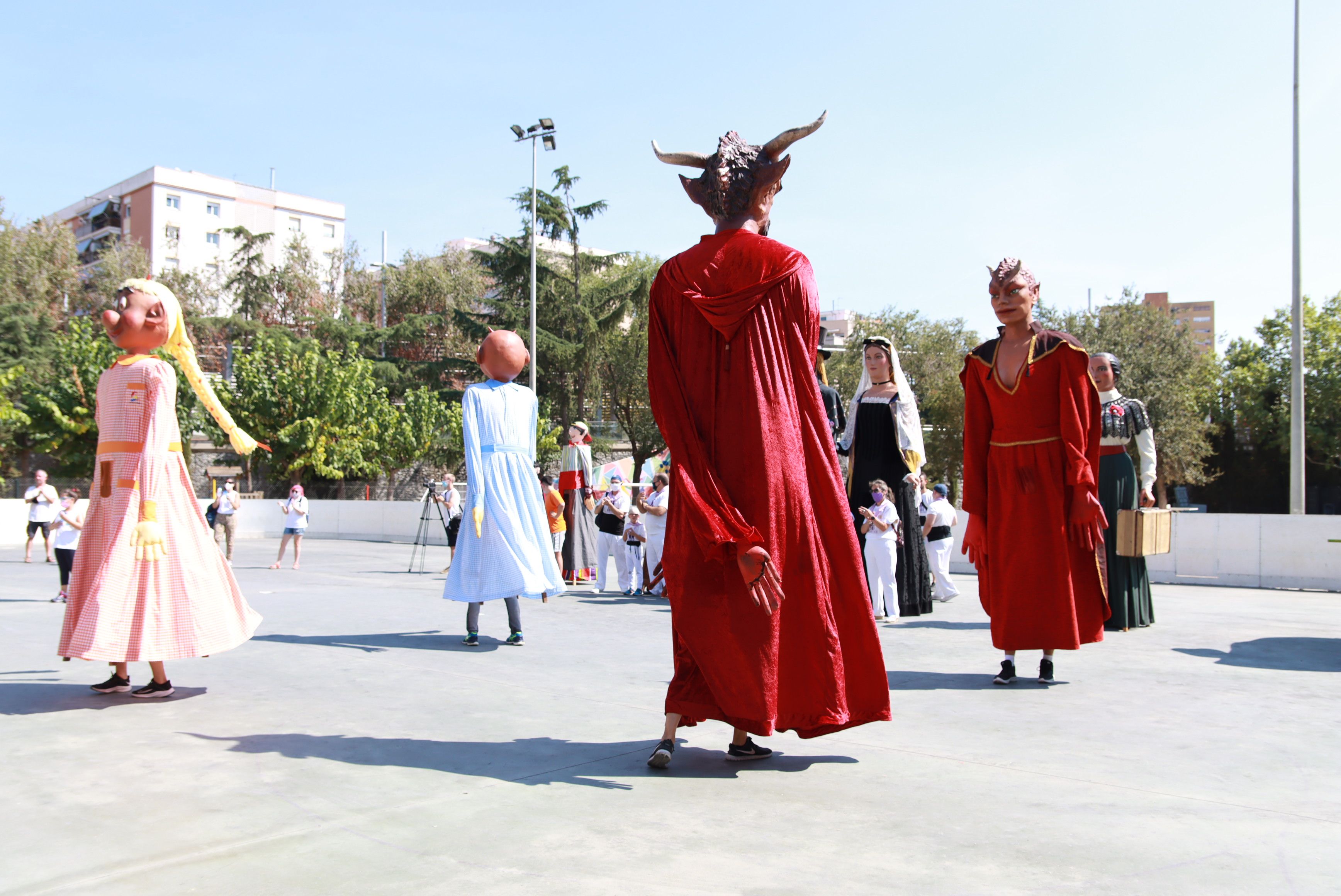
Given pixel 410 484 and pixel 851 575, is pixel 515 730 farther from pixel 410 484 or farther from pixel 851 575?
pixel 410 484

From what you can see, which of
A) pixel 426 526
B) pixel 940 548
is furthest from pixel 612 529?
pixel 426 526

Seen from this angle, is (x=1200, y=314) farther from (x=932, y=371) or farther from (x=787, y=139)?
(x=787, y=139)

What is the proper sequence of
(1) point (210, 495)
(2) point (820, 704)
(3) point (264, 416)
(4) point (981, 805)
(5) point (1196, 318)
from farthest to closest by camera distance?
1. (5) point (1196, 318)
2. (1) point (210, 495)
3. (3) point (264, 416)
4. (2) point (820, 704)
5. (4) point (981, 805)

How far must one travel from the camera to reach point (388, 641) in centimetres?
770

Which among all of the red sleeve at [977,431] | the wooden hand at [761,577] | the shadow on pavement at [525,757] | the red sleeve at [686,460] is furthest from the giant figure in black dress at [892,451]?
the wooden hand at [761,577]

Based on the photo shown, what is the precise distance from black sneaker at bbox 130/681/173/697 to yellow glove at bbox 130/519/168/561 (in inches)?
27.2

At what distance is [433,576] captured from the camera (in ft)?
49.1

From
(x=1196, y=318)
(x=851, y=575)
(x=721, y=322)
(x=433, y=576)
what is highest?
(x=1196, y=318)

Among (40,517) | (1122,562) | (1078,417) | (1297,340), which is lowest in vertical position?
(40,517)

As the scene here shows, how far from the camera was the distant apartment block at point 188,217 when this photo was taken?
68750 mm

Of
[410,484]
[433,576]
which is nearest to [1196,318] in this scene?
[410,484]

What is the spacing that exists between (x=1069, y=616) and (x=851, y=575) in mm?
2585

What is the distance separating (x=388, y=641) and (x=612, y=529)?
6.49m

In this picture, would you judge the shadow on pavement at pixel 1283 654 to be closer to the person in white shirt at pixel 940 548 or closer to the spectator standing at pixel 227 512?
the person in white shirt at pixel 940 548
